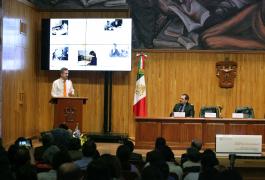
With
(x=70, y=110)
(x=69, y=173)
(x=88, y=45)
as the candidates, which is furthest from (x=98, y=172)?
(x=88, y=45)

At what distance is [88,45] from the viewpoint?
11.6 m

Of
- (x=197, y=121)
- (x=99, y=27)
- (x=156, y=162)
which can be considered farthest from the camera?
(x=99, y=27)

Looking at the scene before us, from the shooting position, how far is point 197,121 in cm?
978

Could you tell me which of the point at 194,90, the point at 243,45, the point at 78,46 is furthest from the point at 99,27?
the point at 243,45

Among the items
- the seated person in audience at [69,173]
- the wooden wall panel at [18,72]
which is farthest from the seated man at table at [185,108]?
the seated person in audience at [69,173]

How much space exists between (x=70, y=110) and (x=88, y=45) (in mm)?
2184

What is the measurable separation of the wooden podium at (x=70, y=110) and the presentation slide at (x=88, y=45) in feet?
5.64

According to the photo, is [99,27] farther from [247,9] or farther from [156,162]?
[156,162]

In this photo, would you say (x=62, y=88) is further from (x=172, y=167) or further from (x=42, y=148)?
(x=172, y=167)

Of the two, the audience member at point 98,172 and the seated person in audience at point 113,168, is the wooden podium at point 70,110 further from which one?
the audience member at point 98,172

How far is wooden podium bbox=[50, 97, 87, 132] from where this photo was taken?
10023 mm

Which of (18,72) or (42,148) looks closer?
(42,148)

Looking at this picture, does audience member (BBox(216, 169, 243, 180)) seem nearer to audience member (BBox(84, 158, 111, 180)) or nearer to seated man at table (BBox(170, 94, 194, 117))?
audience member (BBox(84, 158, 111, 180))

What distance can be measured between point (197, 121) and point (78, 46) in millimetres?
3620
